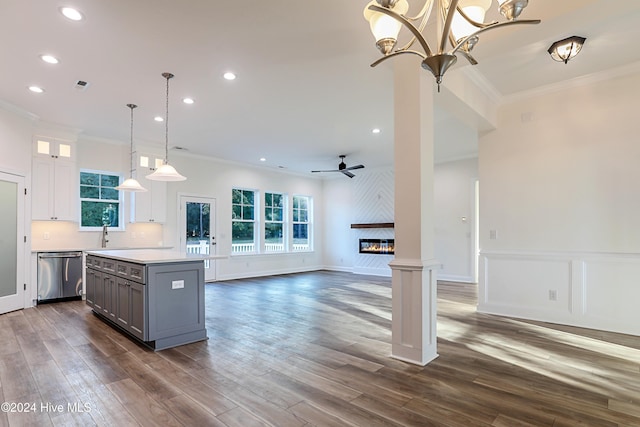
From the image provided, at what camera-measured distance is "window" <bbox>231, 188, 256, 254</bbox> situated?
854cm

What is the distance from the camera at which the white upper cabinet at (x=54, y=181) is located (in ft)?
18.0

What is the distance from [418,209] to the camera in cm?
299

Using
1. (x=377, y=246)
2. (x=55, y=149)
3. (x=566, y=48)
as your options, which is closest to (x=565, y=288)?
(x=566, y=48)

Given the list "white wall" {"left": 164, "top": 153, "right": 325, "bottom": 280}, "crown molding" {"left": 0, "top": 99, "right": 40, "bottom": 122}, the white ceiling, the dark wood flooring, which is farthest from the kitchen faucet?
"crown molding" {"left": 0, "top": 99, "right": 40, "bottom": 122}

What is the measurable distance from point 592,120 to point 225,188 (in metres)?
7.05

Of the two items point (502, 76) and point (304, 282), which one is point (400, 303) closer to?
point (502, 76)

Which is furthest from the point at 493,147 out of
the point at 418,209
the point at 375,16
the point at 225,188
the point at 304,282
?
the point at 225,188

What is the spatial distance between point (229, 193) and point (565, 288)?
6.90m

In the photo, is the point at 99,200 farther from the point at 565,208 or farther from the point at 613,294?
the point at 613,294

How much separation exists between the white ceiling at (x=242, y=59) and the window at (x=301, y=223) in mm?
4422

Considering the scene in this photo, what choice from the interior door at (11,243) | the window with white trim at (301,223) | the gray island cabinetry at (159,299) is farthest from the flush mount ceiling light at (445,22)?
the window with white trim at (301,223)

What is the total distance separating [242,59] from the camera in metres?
3.45

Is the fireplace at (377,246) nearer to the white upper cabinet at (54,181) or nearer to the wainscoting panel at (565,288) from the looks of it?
the wainscoting panel at (565,288)

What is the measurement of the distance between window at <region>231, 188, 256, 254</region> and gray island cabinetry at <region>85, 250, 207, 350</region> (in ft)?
14.7
